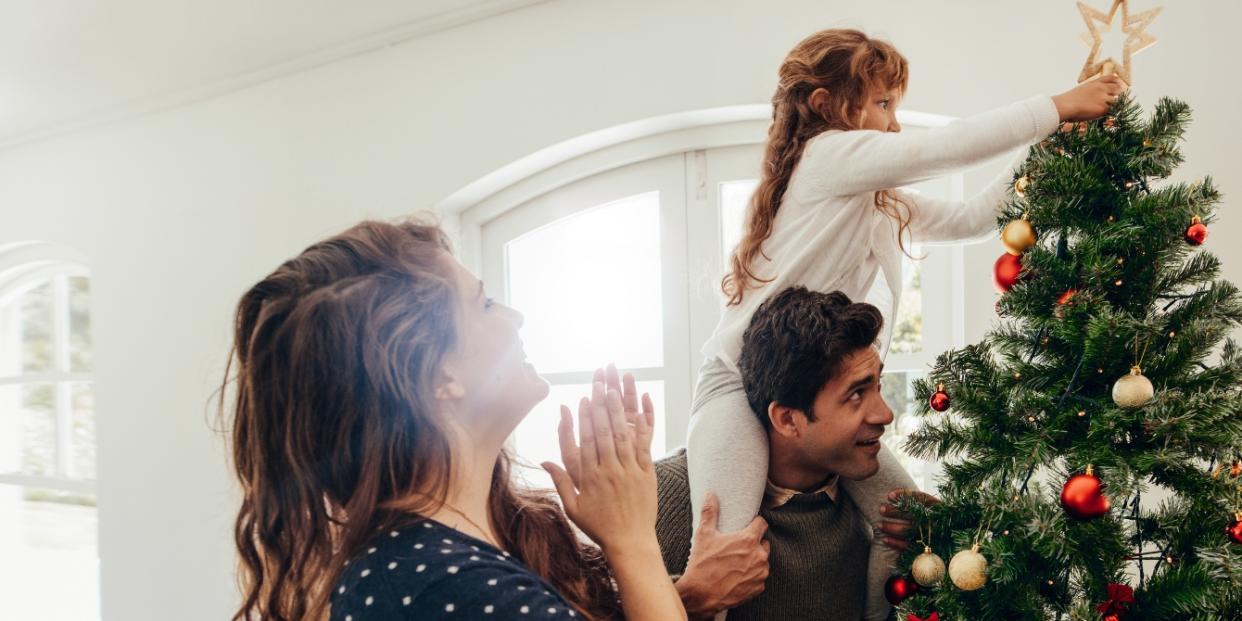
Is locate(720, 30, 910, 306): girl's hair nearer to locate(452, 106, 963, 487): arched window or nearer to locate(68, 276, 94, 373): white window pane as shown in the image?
locate(452, 106, 963, 487): arched window

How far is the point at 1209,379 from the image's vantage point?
111cm

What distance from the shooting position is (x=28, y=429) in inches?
177

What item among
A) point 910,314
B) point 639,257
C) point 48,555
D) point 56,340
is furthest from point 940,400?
point 48,555

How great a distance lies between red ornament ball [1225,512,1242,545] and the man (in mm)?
432

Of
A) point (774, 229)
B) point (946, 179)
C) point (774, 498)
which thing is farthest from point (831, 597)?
point (946, 179)

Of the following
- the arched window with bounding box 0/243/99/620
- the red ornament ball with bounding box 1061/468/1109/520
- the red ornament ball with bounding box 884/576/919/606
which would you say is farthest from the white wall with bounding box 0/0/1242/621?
the red ornament ball with bounding box 1061/468/1109/520

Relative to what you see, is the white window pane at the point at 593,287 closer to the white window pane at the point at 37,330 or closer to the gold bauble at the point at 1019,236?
the gold bauble at the point at 1019,236

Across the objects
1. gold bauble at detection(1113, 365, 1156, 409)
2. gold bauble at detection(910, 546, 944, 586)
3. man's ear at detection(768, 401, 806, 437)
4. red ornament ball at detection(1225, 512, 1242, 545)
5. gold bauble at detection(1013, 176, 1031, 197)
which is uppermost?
gold bauble at detection(1013, 176, 1031, 197)

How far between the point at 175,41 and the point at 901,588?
268 cm

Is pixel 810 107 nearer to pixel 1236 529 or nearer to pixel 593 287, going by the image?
pixel 1236 529

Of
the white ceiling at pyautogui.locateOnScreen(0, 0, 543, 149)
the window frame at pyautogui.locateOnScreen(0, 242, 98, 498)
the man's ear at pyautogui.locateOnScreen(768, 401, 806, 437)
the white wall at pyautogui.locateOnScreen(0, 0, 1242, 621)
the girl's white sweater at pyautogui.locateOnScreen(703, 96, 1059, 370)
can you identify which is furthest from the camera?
the window frame at pyautogui.locateOnScreen(0, 242, 98, 498)

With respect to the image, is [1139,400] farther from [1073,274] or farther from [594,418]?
[594,418]

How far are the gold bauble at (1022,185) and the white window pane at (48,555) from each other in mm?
4378

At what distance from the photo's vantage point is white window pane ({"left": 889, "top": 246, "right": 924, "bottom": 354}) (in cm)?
236
